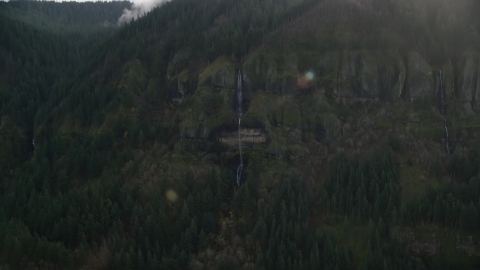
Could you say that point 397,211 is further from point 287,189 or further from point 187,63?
point 187,63

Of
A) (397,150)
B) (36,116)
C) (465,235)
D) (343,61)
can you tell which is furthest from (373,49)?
(36,116)

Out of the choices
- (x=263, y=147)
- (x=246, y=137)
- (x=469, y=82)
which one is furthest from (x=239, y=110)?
(x=469, y=82)

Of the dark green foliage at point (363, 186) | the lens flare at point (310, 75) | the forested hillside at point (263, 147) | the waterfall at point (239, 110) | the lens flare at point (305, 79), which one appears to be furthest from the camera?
the lens flare at point (310, 75)

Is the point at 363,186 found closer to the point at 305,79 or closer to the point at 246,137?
the point at 246,137

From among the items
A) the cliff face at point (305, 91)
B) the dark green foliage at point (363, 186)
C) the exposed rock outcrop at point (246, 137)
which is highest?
the cliff face at point (305, 91)

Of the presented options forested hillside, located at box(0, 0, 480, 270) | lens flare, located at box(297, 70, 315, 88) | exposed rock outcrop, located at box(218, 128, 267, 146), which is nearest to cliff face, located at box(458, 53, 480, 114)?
forested hillside, located at box(0, 0, 480, 270)

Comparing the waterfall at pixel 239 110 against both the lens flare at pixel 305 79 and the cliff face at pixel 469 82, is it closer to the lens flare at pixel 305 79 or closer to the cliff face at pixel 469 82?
the lens flare at pixel 305 79

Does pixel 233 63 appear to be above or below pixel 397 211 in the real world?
above

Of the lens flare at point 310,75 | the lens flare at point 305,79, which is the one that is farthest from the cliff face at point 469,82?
the lens flare at point 305,79
